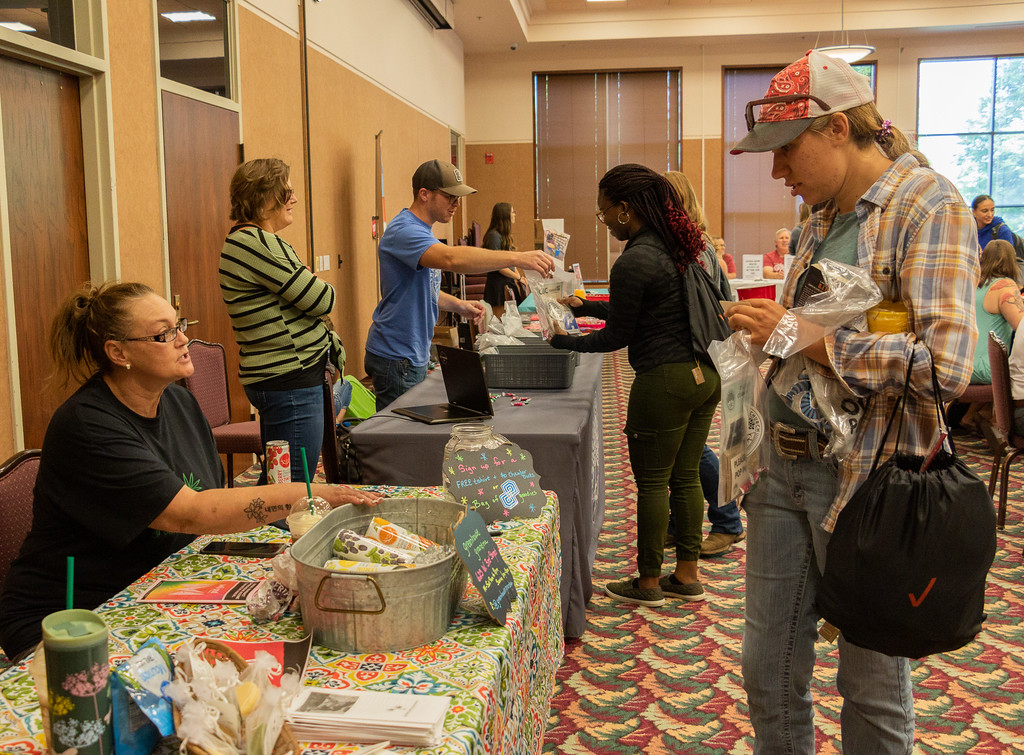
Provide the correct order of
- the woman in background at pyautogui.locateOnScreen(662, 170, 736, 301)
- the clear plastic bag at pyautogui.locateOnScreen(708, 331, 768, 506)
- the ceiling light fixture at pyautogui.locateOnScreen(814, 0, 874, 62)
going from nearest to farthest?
1. the clear plastic bag at pyautogui.locateOnScreen(708, 331, 768, 506)
2. the woman in background at pyautogui.locateOnScreen(662, 170, 736, 301)
3. the ceiling light fixture at pyautogui.locateOnScreen(814, 0, 874, 62)

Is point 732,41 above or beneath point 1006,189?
above

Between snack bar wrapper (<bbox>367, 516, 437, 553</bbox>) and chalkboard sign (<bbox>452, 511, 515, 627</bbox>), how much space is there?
0.12 metres

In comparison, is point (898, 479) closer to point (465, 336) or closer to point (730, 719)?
point (730, 719)

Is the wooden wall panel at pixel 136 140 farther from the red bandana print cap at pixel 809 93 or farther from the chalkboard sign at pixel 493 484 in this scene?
the red bandana print cap at pixel 809 93

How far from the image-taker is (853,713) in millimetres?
1566

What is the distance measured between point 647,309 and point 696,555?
0.97 metres

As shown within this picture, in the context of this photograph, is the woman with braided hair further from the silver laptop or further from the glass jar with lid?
the glass jar with lid

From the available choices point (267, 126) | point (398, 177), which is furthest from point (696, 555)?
point (398, 177)

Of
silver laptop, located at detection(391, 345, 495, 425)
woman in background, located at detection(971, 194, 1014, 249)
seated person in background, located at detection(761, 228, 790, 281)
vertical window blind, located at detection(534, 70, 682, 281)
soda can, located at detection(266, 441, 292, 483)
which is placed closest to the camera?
soda can, located at detection(266, 441, 292, 483)

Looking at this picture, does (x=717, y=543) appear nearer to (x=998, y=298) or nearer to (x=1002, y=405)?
(x=1002, y=405)

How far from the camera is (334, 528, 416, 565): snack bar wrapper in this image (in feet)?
4.42

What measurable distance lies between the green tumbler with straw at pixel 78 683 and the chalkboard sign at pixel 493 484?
0.87 meters

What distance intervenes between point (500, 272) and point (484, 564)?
631 cm

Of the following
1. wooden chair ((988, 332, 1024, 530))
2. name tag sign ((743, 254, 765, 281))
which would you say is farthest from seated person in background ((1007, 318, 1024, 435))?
name tag sign ((743, 254, 765, 281))
